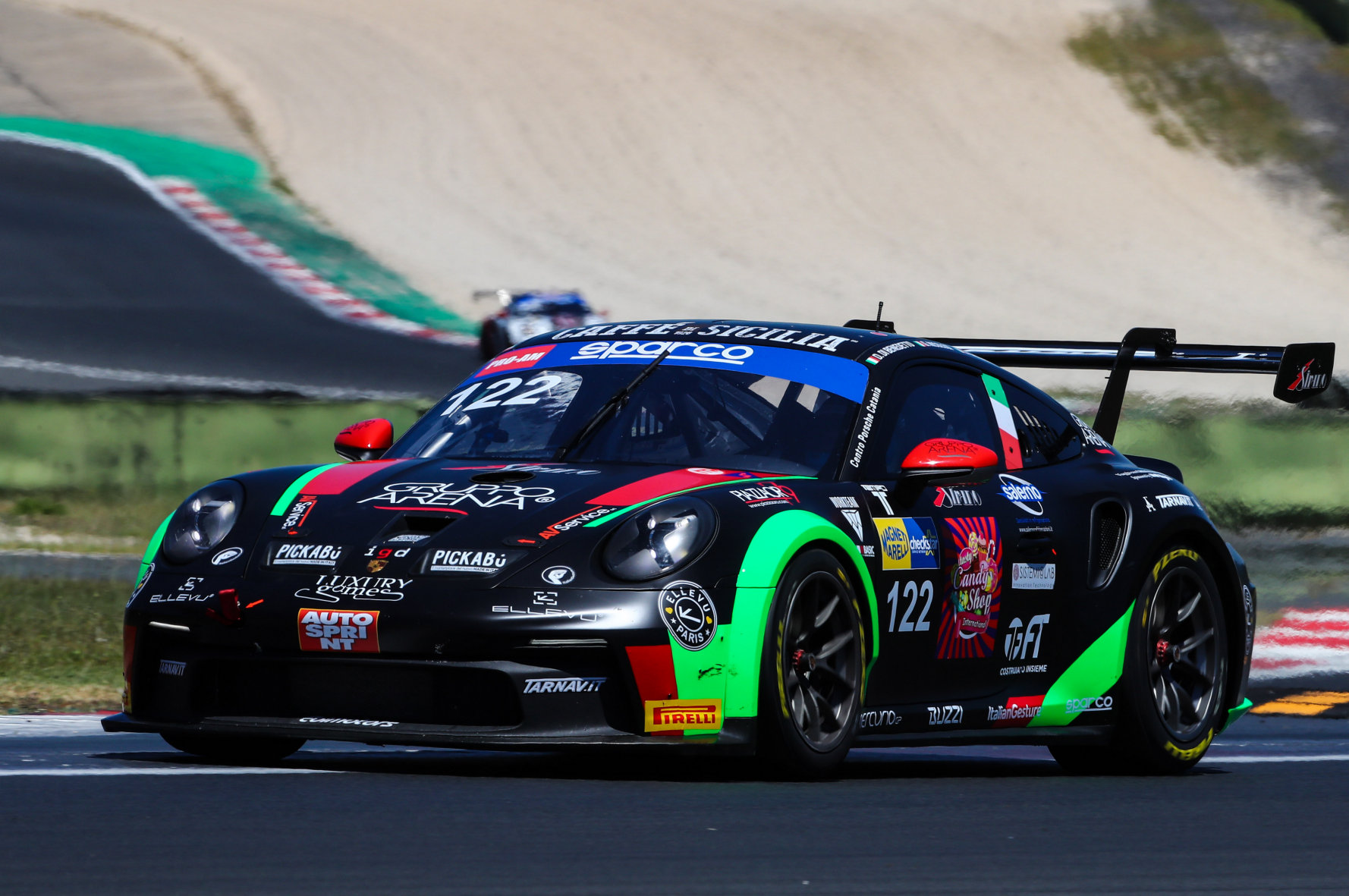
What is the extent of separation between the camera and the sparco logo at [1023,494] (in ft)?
21.4

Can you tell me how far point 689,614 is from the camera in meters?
5.36

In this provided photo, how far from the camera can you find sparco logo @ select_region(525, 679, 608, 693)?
208 inches

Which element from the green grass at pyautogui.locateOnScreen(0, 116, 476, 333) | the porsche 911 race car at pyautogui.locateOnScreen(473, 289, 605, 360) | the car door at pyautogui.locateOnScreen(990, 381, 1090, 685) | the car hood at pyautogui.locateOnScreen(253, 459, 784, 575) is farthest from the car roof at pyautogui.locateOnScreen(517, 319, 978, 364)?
the green grass at pyautogui.locateOnScreen(0, 116, 476, 333)

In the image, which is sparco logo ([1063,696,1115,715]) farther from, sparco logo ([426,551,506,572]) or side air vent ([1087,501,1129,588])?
sparco logo ([426,551,506,572])

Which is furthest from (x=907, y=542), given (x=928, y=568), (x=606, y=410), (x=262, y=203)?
(x=262, y=203)

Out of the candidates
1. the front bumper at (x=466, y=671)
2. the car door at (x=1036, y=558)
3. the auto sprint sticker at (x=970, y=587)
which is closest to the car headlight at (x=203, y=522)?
the front bumper at (x=466, y=671)

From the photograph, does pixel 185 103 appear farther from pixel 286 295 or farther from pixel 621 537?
pixel 621 537

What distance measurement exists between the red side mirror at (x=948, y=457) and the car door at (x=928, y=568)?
0.14 m

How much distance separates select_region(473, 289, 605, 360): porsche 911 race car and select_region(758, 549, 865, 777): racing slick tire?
2008cm

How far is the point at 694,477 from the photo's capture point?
575 centimetres

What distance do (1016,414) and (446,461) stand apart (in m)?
1.89

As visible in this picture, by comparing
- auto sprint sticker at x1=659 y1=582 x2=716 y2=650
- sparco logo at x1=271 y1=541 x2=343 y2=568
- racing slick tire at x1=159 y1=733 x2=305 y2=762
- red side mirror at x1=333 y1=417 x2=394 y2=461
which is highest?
red side mirror at x1=333 y1=417 x2=394 y2=461

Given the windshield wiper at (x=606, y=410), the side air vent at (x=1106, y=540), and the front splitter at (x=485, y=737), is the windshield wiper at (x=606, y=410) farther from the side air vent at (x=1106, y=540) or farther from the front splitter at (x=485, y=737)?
the side air vent at (x=1106, y=540)

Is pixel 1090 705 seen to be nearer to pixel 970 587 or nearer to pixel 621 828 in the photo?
pixel 970 587
